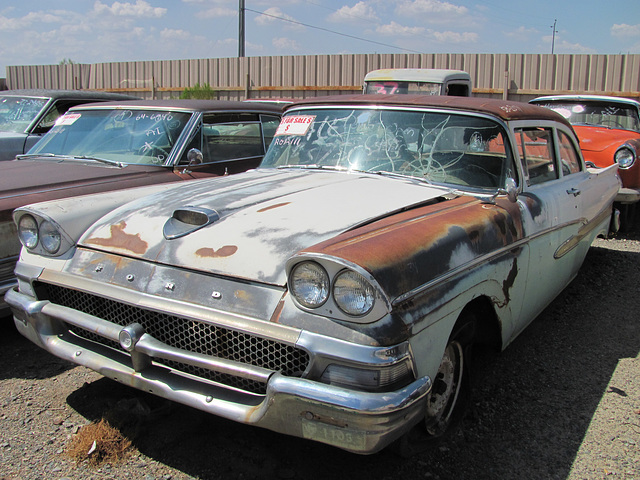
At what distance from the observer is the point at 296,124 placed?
371 cm

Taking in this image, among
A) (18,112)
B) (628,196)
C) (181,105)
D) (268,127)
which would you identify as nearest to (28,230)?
(181,105)

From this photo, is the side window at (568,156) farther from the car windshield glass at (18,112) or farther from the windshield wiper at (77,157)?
the car windshield glass at (18,112)

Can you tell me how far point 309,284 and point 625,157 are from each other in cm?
605

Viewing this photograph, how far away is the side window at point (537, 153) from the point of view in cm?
336

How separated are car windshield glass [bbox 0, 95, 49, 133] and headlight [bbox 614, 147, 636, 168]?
22.1 feet

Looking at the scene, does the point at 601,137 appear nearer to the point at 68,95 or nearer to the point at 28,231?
the point at 68,95

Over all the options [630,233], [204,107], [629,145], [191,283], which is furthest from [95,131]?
[630,233]

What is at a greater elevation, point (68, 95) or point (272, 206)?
point (68, 95)

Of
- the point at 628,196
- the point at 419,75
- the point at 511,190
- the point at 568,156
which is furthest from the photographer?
the point at 419,75

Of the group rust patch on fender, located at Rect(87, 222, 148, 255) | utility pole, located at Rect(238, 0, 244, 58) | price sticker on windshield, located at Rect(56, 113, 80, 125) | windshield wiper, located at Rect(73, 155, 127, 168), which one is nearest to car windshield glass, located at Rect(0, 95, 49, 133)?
price sticker on windshield, located at Rect(56, 113, 80, 125)

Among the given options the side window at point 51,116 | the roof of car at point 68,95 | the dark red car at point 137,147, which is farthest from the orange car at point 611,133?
the side window at point 51,116

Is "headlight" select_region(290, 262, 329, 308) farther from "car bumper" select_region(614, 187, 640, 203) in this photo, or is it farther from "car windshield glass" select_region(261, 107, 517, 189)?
"car bumper" select_region(614, 187, 640, 203)

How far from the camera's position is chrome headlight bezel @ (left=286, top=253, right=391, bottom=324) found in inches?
76.2

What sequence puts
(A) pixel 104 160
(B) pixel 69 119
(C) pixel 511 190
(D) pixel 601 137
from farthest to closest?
(D) pixel 601 137 < (B) pixel 69 119 < (A) pixel 104 160 < (C) pixel 511 190
